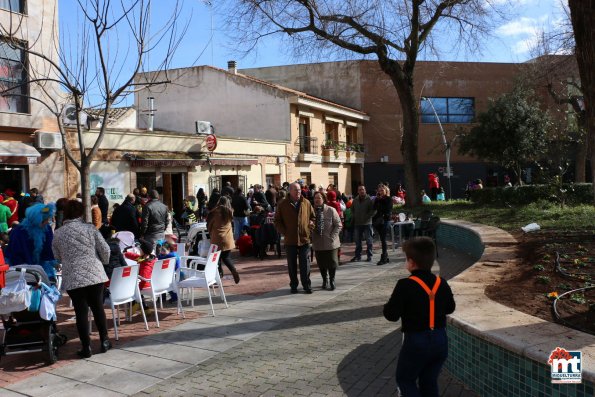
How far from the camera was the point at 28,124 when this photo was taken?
15719mm

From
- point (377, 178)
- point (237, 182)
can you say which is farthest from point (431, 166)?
point (237, 182)

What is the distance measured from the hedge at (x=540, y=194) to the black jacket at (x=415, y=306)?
13364 millimetres

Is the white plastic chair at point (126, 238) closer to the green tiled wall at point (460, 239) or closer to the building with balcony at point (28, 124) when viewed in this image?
the green tiled wall at point (460, 239)

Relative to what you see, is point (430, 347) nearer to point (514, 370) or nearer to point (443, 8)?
point (514, 370)

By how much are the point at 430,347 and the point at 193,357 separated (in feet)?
9.58

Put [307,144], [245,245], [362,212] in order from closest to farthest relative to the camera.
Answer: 1. [362,212]
2. [245,245]
3. [307,144]

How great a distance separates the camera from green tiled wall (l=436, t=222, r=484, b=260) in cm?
1060

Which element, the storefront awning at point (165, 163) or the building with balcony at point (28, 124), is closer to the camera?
the building with balcony at point (28, 124)

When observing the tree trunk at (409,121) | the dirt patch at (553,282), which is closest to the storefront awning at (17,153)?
the tree trunk at (409,121)

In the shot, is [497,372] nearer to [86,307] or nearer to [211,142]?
[86,307]

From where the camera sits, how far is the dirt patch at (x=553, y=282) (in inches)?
187

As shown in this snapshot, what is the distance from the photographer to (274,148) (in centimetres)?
2692

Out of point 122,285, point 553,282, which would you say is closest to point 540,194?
point 553,282

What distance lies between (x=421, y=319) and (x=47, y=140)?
50.1 ft
